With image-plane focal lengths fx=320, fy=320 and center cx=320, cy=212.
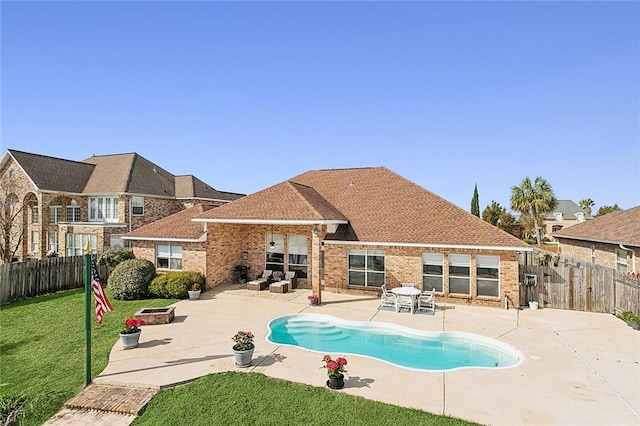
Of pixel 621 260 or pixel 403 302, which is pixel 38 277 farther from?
pixel 621 260

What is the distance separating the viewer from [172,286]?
1672 centimetres

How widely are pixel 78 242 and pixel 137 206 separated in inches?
224

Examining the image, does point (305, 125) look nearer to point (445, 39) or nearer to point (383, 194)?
point (383, 194)

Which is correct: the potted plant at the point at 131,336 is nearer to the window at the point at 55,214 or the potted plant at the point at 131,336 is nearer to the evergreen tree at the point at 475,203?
the window at the point at 55,214

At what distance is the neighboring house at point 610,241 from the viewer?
17.0 metres

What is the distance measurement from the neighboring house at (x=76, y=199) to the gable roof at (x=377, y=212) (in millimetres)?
16528

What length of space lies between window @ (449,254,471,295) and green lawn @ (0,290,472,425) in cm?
1069

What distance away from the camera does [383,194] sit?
2088 cm

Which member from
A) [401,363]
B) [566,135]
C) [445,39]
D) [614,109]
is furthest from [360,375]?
[566,135]

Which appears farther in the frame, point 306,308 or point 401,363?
point 306,308

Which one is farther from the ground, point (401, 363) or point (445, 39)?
point (445, 39)

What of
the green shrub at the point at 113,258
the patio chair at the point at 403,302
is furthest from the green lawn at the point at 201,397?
the green shrub at the point at 113,258

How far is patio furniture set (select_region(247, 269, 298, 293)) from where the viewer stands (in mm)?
18188

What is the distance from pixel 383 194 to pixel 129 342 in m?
15.7
